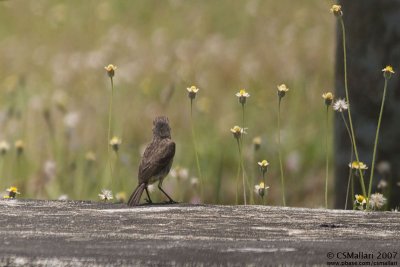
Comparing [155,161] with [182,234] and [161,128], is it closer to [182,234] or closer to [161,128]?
[161,128]

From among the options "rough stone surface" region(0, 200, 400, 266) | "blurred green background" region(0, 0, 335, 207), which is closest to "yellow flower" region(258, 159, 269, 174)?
"blurred green background" region(0, 0, 335, 207)

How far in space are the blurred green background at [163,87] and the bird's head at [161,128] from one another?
96 cm

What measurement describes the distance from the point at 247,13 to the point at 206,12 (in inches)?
15.5

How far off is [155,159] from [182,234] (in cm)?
110

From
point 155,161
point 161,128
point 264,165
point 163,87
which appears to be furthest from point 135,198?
point 163,87

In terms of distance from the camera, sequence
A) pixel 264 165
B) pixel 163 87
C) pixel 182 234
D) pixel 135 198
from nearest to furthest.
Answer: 1. pixel 182 234
2. pixel 135 198
3. pixel 264 165
4. pixel 163 87

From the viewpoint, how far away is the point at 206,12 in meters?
9.98

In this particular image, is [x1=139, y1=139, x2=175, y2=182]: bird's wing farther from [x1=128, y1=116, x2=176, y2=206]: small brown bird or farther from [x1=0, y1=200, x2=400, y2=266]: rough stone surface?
[x1=0, y1=200, x2=400, y2=266]: rough stone surface

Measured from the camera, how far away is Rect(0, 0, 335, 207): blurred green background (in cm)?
607

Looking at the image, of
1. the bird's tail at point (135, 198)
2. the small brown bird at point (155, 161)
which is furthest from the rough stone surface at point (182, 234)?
the small brown bird at point (155, 161)

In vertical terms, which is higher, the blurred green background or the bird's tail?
the blurred green background

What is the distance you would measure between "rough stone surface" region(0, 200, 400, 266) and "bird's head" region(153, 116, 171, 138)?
1.70ft

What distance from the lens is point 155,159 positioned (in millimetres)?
3834

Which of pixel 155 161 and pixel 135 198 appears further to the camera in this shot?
pixel 155 161
